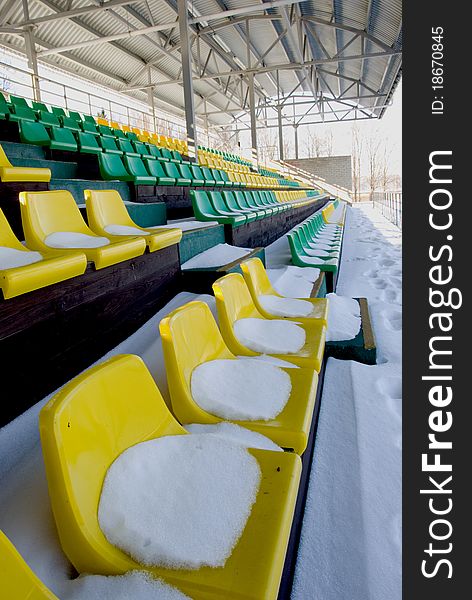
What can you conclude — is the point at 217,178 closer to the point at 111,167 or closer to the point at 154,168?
the point at 154,168

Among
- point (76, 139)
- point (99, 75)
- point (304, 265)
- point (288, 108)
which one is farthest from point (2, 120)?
point (288, 108)

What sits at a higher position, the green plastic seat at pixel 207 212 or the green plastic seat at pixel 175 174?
the green plastic seat at pixel 175 174

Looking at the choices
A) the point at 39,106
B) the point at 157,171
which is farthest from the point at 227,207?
the point at 39,106

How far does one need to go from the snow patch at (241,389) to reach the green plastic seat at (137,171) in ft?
6.26

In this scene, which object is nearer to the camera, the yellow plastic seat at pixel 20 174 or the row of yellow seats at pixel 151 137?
the yellow plastic seat at pixel 20 174

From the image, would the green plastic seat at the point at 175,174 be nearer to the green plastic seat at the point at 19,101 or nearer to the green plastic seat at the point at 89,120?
the green plastic seat at the point at 89,120

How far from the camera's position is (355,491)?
1001mm

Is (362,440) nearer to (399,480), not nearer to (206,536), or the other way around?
(399,480)

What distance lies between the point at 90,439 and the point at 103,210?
127cm

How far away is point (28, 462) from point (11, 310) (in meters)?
0.33

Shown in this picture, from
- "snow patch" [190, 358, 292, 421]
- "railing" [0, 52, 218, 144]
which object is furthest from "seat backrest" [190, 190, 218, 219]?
"railing" [0, 52, 218, 144]

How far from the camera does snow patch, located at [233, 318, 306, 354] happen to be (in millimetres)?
1266

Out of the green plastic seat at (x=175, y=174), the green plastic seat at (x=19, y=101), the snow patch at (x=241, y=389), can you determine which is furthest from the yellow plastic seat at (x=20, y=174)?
the green plastic seat at (x=19, y=101)

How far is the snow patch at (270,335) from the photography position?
4.15 ft
